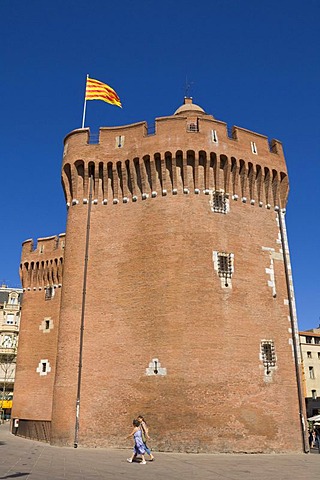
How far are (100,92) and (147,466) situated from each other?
21554 mm

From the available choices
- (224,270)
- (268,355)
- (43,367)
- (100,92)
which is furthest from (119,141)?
(43,367)

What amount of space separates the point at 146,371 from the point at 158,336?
70.5 inches

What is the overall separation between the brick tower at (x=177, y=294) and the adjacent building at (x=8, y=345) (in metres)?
33.7

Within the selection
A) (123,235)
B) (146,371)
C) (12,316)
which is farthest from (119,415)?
(12,316)

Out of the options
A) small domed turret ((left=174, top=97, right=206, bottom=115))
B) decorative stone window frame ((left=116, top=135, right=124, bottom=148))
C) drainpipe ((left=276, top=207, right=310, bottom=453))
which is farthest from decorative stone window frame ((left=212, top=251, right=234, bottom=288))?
small domed turret ((left=174, top=97, right=206, bottom=115))

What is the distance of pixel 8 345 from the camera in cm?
6084

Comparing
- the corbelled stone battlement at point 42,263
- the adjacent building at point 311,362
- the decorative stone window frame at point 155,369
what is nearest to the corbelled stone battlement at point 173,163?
the decorative stone window frame at point 155,369

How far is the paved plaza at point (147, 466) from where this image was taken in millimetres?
13062

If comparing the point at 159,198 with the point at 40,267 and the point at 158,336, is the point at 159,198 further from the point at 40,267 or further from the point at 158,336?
the point at 40,267

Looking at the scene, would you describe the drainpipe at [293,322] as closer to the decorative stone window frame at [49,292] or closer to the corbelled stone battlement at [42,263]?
the corbelled stone battlement at [42,263]

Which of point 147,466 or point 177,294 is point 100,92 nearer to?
point 177,294

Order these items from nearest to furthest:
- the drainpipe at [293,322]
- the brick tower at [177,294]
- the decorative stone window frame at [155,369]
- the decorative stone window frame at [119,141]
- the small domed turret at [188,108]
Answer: the brick tower at [177,294] < the decorative stone window frame at [155,369] < the drainpipe at [293,322] < the decorative stone window frame at [119,141] < the small domed turret at [188,108]

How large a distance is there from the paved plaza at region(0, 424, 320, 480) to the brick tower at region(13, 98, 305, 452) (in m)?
1.81

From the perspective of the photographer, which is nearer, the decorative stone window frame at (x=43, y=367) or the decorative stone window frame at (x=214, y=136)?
the decorative stone window frame at (x=214, y=136)
